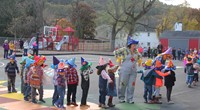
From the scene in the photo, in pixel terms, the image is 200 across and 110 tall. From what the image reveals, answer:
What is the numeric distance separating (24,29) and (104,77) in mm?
45728

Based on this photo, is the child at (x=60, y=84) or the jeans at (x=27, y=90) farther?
the jeans at (x=27, y=90)

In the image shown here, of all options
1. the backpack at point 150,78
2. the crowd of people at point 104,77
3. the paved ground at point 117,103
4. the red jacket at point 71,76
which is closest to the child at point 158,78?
the crowd of people at point 104,77

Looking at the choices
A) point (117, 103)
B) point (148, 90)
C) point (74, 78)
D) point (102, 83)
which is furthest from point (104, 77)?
point (148, 90)

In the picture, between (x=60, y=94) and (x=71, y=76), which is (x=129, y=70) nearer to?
(x=71, y=76)

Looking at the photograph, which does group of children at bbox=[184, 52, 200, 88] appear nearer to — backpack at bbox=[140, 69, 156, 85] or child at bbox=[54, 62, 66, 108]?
backpack at bbox=[140, 69, 156, 85]

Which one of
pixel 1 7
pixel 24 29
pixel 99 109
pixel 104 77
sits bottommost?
pixel 99 109

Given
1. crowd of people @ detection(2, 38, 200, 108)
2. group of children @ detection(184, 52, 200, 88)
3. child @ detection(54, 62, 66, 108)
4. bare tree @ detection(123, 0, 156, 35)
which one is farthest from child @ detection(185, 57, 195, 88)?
bare tree @ detection(123, 0, 156, 35)

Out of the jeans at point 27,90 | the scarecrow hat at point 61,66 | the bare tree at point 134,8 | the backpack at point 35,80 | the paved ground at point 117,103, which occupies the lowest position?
the paved ground at point 117,103

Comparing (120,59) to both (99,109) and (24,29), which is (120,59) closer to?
(99,109)

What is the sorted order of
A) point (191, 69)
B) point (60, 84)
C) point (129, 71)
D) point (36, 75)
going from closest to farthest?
point (60, 84) → point (36, 75) → point (129, 71) → point (191, 69)

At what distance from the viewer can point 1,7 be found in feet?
193

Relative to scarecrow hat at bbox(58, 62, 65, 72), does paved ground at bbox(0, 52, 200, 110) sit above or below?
below

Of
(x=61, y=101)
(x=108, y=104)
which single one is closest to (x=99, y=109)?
(x=108, y=104)

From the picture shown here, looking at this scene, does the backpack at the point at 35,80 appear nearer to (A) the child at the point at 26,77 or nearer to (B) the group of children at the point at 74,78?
(B) the group of children at the point at 74,78
